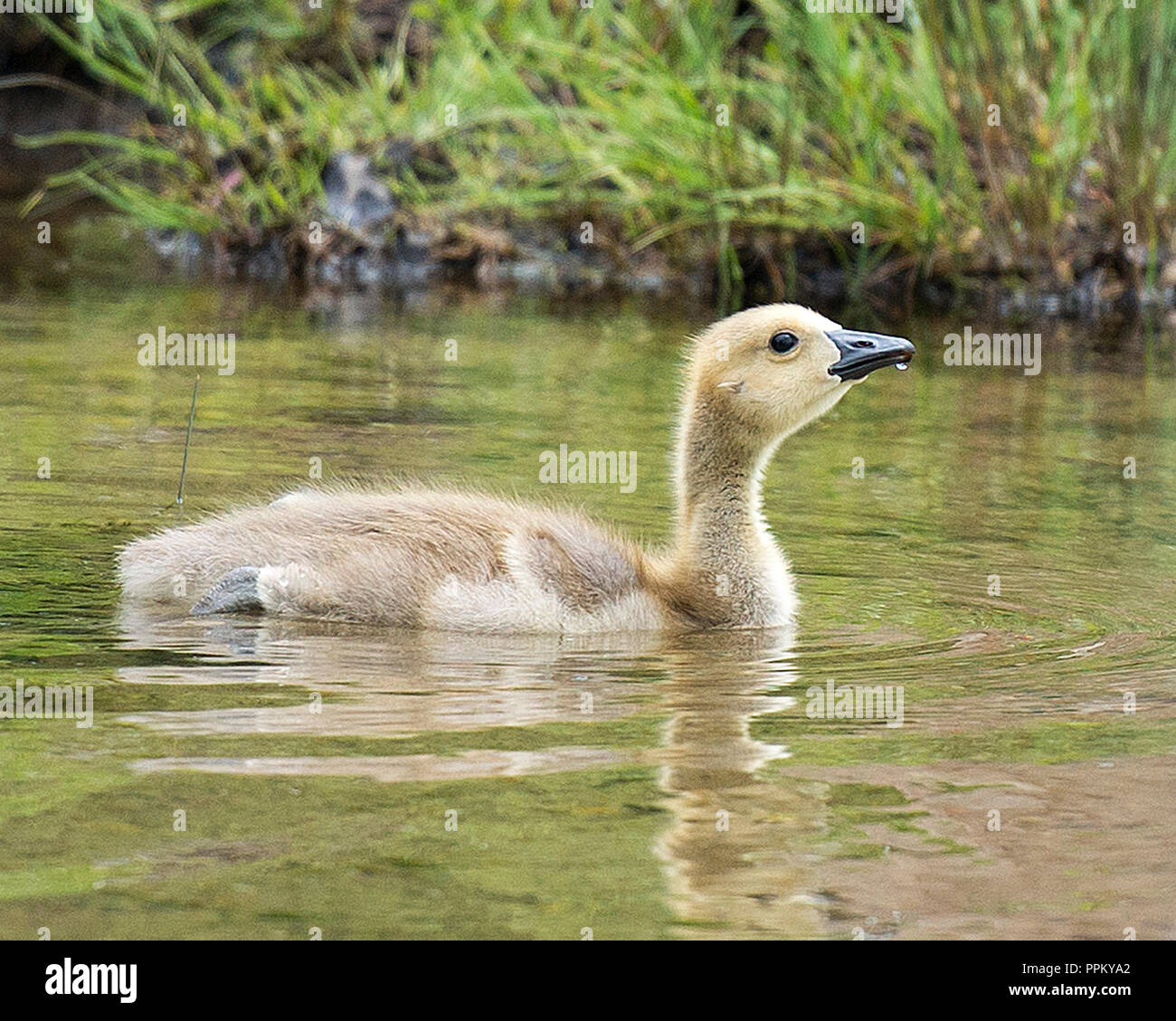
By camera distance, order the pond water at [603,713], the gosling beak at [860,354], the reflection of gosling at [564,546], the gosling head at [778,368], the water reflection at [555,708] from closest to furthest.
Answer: the pond water at [603,713], the water reflection at [555,708], the reflection of gosling at [564,546], the gosling beak at [860,354], the gosling head at [778,368]

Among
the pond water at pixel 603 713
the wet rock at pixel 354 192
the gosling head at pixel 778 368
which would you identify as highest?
the wet rock at pixel 354 192

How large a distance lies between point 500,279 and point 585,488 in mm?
7231

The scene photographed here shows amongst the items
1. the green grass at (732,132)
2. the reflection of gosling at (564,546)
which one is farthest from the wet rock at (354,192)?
the reflection of gosling at (564,546)

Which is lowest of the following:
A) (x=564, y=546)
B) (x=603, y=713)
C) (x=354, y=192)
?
(x=603, y=713)

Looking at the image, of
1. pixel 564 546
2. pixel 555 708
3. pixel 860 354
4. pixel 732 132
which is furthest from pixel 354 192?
pixel 555 708

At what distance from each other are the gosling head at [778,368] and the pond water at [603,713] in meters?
0.64

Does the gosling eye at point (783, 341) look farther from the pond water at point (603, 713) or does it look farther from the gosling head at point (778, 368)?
the pond water at point (603, 713)

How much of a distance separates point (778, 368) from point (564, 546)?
939mm

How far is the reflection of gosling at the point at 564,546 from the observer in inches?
259

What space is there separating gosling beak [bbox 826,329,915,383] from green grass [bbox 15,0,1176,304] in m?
6.81

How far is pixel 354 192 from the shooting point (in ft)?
51.6

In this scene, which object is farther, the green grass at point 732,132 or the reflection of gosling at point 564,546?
the green grass at point 732,132

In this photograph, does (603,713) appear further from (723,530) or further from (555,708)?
(723,530)

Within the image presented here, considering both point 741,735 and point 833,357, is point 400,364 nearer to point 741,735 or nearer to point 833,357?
point 833,357
